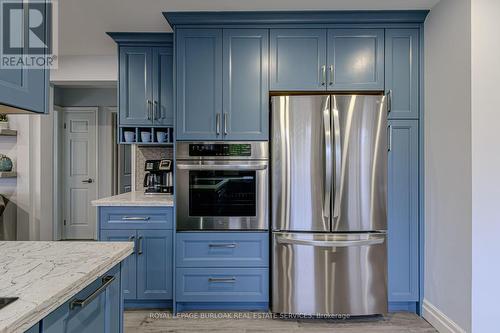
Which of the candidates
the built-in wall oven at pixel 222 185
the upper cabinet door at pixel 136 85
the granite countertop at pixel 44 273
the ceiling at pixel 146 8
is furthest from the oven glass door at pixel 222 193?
the ceiling at pixel 146 8

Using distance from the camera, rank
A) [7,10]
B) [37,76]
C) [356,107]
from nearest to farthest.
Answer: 1. [7,10]
2. [37,76]
3. [356,107]

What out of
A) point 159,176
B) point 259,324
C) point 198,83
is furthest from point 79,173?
point 259,324

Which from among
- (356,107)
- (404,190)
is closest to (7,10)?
(356,107)

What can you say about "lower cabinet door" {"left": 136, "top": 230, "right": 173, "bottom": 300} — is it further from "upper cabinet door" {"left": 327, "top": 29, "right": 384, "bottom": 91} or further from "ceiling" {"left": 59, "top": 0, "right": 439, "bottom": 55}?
"upper cabinet door" {"left": 327, "top": 29, "right": 384, "bottom": 91}

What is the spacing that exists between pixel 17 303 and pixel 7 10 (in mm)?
903

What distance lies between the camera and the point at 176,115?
2.68 m

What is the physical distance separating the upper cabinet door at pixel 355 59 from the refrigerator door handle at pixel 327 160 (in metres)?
0.28

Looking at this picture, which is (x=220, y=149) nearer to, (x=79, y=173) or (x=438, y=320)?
(x=438, y=320)

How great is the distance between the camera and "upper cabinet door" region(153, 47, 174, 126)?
3.12 metres

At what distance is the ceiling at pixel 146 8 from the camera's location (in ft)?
8.05

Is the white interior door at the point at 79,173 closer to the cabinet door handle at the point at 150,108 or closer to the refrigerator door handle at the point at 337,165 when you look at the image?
the cabinet door handle at the point at 150,108

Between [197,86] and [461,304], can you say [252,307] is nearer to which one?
[461,304]

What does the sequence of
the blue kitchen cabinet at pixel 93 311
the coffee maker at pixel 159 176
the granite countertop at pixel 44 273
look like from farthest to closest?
the coffee maker at pixel 159 176
the blue kitchen cabinet at pixel 93 311
the granite countertop at pixel 44 273

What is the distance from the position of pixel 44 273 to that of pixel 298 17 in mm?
2466
